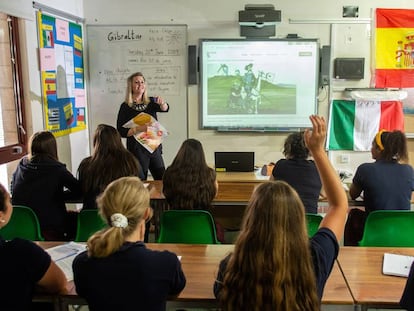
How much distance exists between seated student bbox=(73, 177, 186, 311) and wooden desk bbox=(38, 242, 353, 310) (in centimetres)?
13

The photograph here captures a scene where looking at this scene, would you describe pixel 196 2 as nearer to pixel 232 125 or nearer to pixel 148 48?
pixel 148 48

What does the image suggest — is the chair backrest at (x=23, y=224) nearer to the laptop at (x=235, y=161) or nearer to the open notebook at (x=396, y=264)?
the laptop at (x=235, y=161)

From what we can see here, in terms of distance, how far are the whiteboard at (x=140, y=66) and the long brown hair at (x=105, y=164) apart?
2.18 metres

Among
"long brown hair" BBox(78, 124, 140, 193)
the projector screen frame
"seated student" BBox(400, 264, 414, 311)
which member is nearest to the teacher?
the projector screen frame

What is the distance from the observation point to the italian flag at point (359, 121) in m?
4.96

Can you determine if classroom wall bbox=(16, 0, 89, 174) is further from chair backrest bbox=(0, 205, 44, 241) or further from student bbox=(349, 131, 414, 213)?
student bbox=(349, 131, 414, 213)

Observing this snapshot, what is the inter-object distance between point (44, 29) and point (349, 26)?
10.8 ft

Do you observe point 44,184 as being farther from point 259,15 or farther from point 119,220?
point 259,15

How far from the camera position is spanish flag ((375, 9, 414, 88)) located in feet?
15.7

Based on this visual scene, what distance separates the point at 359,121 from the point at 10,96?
3.80m

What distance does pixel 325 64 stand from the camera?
191 inches

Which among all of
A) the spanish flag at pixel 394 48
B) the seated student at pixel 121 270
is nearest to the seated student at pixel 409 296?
the seated student at pixel 121 270

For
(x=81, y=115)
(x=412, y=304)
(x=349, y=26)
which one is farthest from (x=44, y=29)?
(x=412, y=304)

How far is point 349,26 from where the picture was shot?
190 inches
